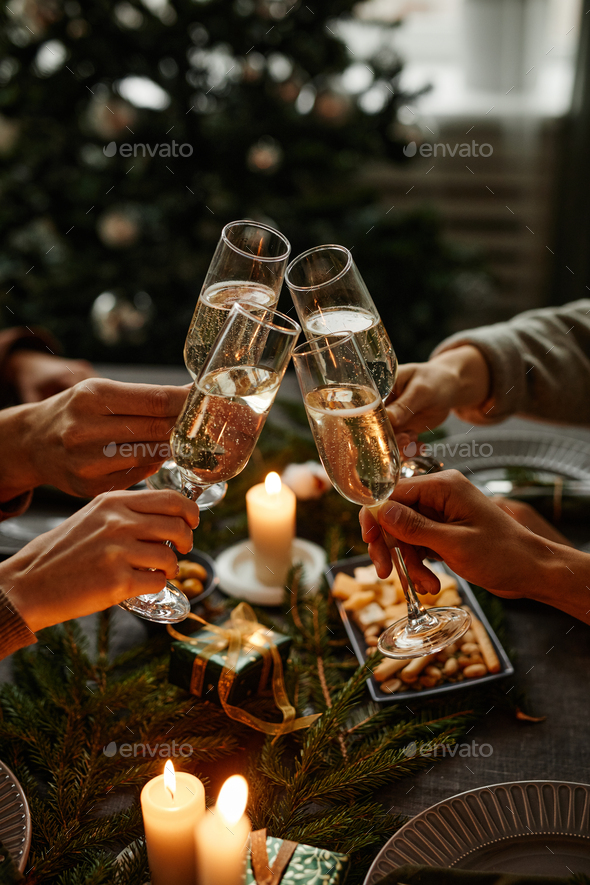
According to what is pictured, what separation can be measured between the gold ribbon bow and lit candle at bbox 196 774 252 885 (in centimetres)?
23

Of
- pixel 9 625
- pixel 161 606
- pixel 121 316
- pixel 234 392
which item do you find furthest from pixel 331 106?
pixel 9 625

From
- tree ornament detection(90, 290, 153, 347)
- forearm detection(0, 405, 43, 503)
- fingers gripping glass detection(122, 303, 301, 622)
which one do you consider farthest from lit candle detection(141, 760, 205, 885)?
tree ornament detection(90, 290, 153, 347)

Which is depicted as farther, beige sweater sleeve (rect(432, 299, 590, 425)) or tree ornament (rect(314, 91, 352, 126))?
tree ornament (rect(314, 91, 352, 126))

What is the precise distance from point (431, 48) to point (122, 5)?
6.41 ft

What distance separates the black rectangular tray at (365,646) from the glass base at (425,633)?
0.21ft

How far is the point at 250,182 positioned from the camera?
2564 millimetres

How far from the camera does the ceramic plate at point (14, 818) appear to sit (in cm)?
69

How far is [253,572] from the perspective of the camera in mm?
1196

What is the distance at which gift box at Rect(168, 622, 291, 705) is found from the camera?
34.6 inches

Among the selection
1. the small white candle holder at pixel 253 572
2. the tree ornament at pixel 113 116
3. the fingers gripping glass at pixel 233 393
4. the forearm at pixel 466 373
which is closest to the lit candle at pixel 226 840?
the fingers gripping glass at pixel 233 393

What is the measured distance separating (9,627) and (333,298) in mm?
581

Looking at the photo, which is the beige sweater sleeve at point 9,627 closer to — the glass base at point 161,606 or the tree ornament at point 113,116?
the glass base at point 161,606

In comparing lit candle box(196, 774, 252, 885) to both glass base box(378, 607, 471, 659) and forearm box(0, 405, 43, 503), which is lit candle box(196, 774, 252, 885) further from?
forearm box(0, 405, 43, 503)

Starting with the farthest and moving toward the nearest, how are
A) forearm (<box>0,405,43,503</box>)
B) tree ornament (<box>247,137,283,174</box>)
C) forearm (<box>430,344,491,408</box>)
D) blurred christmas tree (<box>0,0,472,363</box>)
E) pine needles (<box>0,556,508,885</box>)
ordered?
tree ornament (<box>247,137,283,174</box>) → blurred christmas tree (<box>0,0,472,363</box>) → forearm (<box>430,344,491,408</box>) → forearm (<box>0,405,43,503</box>) → pine needles (<box>0,556,508,885</box>)
